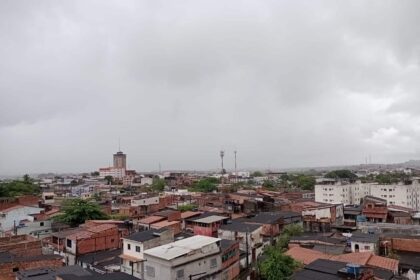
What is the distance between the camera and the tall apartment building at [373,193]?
58750 millimetres

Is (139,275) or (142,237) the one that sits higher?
(142,237)

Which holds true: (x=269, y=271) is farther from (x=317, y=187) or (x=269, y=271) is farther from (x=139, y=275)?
(x=317, y=187)

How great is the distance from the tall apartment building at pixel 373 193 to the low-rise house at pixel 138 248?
43.2 metres

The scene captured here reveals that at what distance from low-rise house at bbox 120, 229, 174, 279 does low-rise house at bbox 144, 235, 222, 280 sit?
1.85 meters

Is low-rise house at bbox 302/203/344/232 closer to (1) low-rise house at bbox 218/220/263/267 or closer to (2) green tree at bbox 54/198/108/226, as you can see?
(1) low-rise house at bbox 218/220/263/267

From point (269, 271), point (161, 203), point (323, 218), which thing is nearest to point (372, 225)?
point (323, 218)

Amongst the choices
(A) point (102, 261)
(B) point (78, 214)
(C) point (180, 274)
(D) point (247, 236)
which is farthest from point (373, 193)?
(C) point (180, 274)

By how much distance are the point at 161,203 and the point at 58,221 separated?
53.9 ft

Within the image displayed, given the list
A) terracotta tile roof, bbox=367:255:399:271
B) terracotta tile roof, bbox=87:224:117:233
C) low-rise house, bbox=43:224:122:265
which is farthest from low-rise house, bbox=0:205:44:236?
terracotta tile roof, bbox=367:255:399:271

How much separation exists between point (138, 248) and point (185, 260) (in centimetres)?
468

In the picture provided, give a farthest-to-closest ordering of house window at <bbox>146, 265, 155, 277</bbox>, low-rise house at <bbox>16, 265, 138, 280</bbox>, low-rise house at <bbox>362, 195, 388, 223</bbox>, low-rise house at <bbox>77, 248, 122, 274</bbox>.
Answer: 1. low-rise house at <bbox>362, 195, 388, 223</bbox>
2. low-rise house at <bbox>77, 248, 122, 274</bbox>
3. house window at <bbox>146, 265, 155, 277</bbox>
4. low-rise house at <bbox>16, 265, 138, 280</bbox>

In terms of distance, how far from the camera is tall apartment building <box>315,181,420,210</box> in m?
58.8

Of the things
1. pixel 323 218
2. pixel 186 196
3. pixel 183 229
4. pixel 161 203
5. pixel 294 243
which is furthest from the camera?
pixel 186 196

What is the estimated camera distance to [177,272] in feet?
64.5
